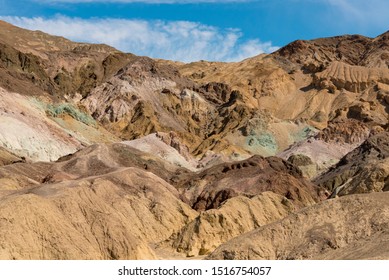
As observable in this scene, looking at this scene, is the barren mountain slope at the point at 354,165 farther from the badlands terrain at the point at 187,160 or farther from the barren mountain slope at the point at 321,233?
the barren mountain slope at the point at 321,233

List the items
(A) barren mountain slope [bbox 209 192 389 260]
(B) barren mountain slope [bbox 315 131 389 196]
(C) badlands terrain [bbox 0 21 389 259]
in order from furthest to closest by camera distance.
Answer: (B) barren mountain slope [bbox 315 131 389 196] < (C) badlands terrain [bbox 0 21 389 259] < (A) barren mountain slope [bbox 209 192 389 260]

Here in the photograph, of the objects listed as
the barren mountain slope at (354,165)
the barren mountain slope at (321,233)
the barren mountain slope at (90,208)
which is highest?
the barren mountain slope at (354,165)

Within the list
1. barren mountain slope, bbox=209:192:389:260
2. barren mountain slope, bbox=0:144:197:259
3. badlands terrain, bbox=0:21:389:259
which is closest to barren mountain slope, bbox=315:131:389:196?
badlands terrain, bbox=0:21:389:259

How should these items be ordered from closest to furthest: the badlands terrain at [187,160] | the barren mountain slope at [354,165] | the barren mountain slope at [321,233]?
the barren mountain slope at [321,233]
the badlands terrain at [187,160]
the barren mountain slope at [354,165]

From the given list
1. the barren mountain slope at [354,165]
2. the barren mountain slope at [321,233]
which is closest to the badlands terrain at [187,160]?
the barren mountain slope at [321,233]

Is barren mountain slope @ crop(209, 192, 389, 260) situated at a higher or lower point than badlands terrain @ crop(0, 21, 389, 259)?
lower

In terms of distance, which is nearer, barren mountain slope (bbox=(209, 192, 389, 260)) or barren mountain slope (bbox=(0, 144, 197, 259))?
barren mountain slope (bbox=(209, 192, 389, 260))

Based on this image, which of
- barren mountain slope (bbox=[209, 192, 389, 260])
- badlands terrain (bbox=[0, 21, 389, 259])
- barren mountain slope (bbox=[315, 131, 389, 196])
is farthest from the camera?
barren mountain slope (bbox=[315, 131, 389, 196])

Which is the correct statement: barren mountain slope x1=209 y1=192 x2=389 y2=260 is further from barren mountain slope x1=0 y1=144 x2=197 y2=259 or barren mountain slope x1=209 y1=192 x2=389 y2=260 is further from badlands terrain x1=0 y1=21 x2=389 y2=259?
barren mountain slope x1=0 y1=144 x2=197 y2=259
